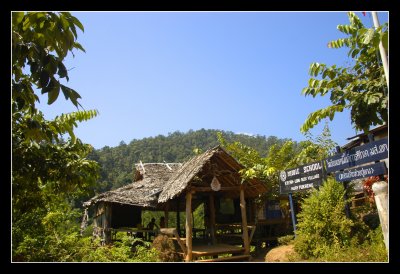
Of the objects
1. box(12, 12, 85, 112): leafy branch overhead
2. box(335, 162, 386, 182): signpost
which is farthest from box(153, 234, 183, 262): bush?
box(12, 12, 85, 112): leafy branch overhead

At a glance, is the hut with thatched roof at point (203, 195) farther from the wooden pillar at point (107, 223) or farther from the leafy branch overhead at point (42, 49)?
the leafy branch overhead at point (42, 49)

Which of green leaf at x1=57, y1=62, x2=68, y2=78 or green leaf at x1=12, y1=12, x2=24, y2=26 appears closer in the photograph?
green leaf at x1=57, y1=62, x2=68, y2=78

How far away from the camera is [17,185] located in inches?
218

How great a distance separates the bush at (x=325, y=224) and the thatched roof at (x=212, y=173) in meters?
3.72

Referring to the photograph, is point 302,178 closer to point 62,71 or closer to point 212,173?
point 212,173

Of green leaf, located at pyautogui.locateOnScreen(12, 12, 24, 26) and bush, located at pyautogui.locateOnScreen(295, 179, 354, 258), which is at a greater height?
green leaf, located at pyautogui.locateOnScreen(12, 12, 24, 26)

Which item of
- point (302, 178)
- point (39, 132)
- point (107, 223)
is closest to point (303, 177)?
point (302, 178)

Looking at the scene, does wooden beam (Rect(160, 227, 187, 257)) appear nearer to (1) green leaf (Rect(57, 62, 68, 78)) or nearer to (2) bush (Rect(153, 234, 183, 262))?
(2) bush (Rect(153, 234, 183, 262))

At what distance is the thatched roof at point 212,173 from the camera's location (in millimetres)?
10638

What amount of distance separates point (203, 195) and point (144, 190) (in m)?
2.41

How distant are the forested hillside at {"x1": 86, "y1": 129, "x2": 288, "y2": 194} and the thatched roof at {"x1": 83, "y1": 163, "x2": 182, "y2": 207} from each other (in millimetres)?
15971

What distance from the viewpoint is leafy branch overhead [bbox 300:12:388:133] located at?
5.98m

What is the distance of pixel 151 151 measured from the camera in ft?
147

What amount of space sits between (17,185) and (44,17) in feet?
11.4
